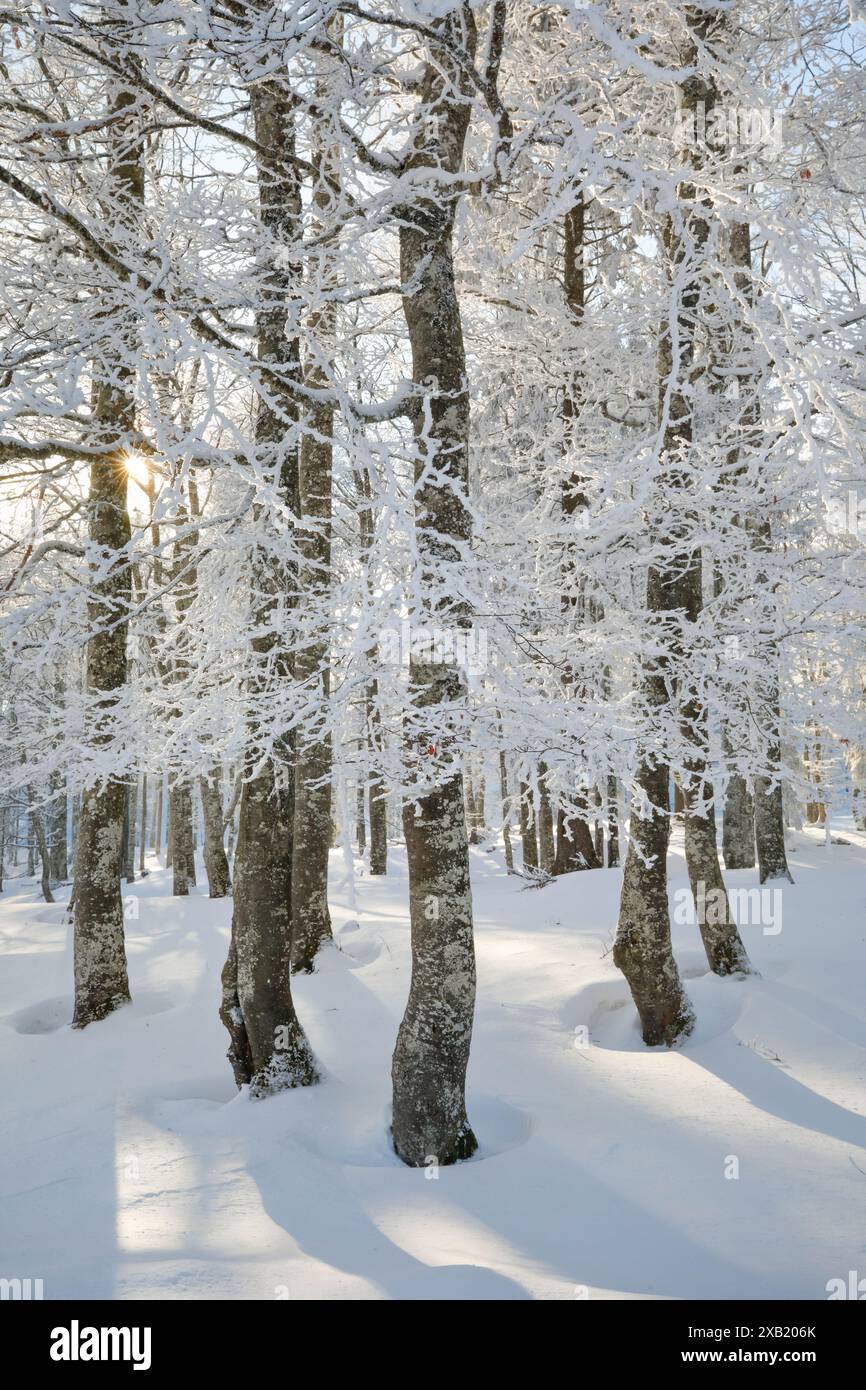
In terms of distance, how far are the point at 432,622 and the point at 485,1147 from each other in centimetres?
351

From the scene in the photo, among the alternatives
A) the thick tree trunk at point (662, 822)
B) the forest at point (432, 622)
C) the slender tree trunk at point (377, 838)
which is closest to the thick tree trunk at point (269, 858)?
the forest at point (432, 622)

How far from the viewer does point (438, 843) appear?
197 inches

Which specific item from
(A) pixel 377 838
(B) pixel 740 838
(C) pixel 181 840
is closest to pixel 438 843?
(B) pixel 740 838

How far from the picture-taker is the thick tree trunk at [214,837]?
49.8ft

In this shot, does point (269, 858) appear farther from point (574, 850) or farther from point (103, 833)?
point (574, 850)

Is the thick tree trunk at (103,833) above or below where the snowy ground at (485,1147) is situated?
above

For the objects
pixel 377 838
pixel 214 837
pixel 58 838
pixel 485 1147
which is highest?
pixel 214 837

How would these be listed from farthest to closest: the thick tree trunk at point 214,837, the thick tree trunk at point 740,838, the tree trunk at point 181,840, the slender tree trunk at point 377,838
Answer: the slender tree trunk at point 377,838 < the tree trunk at point 181,840 < the thick tree trunk at point 214,837 < the thick tree trunk at point 740,838

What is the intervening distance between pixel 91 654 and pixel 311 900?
12.6 feet

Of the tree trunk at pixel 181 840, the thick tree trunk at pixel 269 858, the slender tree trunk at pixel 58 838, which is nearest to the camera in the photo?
the thick tree trunk at pixel 269 858

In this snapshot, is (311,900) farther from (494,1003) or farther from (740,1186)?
(740,1186)

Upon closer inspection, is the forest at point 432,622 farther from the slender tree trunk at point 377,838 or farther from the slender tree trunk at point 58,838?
the slender tree trunk at point 58,838

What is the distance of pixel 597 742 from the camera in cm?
442

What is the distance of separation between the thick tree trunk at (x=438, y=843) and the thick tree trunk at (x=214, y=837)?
33.3 ft
